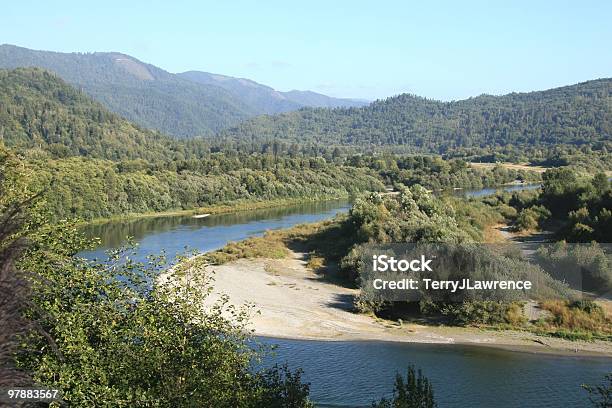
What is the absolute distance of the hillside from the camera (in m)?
125

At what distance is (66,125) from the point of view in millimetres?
134000

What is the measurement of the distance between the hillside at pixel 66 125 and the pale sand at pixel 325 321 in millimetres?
85980

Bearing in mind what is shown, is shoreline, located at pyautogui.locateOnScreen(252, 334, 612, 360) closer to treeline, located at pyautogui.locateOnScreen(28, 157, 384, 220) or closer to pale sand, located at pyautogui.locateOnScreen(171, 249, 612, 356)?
pale sand, located at pyautogui.locateOnScreen(171, 249, 612, 356)

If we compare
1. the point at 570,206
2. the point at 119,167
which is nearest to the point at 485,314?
the point at 570,206

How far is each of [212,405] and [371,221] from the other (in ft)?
112

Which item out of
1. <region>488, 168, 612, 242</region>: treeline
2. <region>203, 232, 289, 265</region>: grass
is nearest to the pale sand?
<region>203, 232, 289, 265</region>: grass

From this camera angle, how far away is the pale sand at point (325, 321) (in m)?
25.1

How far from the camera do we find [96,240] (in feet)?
46.0

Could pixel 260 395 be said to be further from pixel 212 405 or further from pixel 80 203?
pixel 80 203

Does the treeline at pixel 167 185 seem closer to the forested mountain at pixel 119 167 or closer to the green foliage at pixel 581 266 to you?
the forested mountain at pixel 119 167

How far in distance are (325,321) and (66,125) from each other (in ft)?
395

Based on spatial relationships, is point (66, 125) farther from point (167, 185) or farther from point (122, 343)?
point (122, 343)

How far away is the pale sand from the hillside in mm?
85980

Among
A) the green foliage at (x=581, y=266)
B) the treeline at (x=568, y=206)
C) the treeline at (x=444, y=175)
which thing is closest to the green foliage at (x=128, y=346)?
the green foliage at (x=581, y=266)
